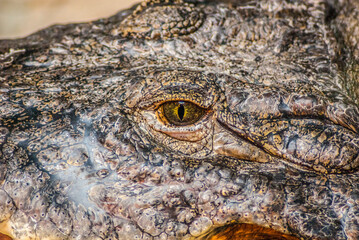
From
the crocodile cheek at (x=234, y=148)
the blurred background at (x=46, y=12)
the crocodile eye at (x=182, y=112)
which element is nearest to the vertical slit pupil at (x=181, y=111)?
the crocodile eye at (x=182, y=112)

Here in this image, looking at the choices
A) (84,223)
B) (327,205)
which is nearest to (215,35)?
(327,205)

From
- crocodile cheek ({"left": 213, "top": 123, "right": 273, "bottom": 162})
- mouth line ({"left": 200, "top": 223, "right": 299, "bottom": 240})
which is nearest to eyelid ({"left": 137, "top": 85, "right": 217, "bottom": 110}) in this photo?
crocodile cheek ({"left": 213, "top": 123, "right": 273, "bottom": 162})

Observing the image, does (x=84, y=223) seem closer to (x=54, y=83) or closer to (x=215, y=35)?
Result: (x=54, y=83)

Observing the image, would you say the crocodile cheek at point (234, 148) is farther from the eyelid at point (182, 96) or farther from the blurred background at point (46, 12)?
the blurred background at point (46, 12)

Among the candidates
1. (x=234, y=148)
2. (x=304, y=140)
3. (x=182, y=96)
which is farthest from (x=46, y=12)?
(x=304, y=140)

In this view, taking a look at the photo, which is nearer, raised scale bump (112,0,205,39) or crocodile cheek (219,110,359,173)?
crocodile cheek (219,110,359,173)

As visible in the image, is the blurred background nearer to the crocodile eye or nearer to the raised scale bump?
the raised scale bump

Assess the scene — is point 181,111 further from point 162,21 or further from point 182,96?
point 162,21
